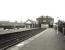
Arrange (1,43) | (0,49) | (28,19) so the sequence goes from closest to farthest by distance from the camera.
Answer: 1. (0,49)
2. (1,43)
3. (28,19)

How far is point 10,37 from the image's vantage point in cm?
1563

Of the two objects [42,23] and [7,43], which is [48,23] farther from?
[7,43]

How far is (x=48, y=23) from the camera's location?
149 metres

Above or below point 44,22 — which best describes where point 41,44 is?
below

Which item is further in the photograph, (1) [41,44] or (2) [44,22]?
(2) [44,22]

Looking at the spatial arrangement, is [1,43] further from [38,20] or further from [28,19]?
[38,20]

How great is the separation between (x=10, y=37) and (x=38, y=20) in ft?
476

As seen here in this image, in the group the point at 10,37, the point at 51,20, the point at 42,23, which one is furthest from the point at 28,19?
the point at 10,37

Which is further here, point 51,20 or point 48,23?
point 51,20

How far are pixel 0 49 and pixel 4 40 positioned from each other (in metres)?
2.29

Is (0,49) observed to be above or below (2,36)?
below

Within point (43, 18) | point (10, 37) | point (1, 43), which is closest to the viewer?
point (1, 43)

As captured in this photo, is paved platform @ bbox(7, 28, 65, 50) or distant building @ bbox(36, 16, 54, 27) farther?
distant building @ bbox(36, 16, 54, 27)

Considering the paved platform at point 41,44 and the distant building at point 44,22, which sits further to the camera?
the distant building at point 44,22
